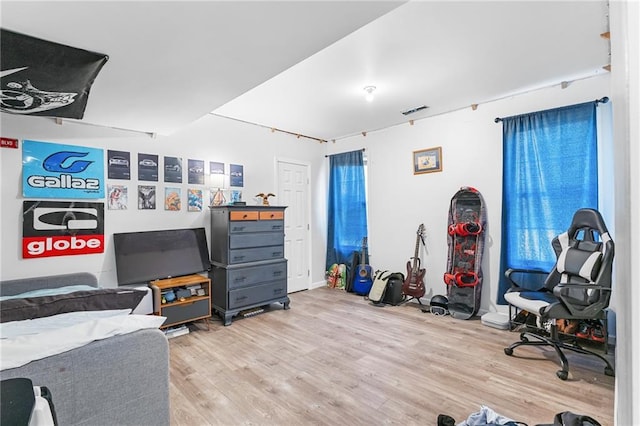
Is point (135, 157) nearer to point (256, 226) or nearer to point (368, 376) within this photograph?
point (256, 226)

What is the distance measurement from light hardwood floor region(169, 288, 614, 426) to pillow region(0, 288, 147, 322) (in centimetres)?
85

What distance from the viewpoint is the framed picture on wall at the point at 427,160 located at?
4191mm

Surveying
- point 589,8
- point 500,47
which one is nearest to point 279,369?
point 500,47

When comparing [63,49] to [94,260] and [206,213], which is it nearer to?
[94,260]

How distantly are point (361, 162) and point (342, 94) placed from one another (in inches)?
70.5

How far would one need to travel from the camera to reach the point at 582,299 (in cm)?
246

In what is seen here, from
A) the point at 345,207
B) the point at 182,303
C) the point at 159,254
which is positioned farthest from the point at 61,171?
the point at 345,207

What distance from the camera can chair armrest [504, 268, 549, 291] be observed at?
319 centimetres

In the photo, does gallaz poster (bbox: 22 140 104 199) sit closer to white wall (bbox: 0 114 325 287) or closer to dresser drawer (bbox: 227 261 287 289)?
white wall (bbox: 0 114 325 287)

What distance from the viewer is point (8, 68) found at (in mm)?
1650

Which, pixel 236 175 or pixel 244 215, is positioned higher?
pixel 236 175

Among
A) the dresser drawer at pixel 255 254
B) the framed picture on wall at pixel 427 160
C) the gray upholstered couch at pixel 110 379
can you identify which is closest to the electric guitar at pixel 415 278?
the framed picture on wall at pixel 427 160

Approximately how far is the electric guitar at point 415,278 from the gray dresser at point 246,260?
1.72 meters

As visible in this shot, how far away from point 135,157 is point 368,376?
131 inches
